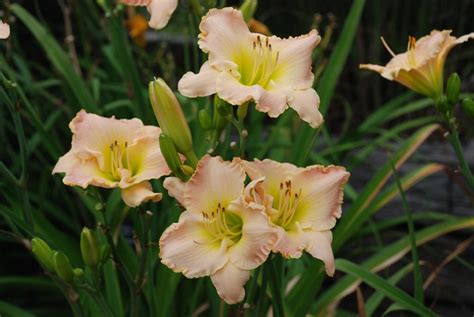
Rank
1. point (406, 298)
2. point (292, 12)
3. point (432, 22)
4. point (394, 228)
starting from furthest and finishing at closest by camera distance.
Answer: point (292, 12)
point (432, 22)
point (394, 228)
point (406, 298)

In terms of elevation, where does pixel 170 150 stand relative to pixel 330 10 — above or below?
above

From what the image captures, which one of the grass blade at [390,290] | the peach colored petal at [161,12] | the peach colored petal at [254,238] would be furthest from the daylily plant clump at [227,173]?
the grass blade at [390,290]

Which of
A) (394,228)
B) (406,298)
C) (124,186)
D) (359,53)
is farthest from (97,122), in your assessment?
(359,53)

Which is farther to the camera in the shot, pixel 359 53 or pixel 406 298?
pixel 359 53

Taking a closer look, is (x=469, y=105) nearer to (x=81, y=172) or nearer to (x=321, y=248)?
(x=321, y=248)

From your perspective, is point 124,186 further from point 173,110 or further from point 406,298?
point 406,298

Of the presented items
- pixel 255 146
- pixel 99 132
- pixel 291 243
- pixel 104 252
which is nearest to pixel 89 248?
pixel 104 252

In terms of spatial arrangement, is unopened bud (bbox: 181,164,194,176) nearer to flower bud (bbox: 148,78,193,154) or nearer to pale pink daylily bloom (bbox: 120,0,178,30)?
flower bud (bbox: 148,78,193,154)
